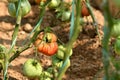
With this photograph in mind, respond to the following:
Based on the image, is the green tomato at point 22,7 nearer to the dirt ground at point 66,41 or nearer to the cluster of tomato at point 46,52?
the cluster of tomato at point 46,52

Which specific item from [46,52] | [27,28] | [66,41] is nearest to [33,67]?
[46,52]

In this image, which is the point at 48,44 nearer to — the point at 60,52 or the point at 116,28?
the point at 60,52

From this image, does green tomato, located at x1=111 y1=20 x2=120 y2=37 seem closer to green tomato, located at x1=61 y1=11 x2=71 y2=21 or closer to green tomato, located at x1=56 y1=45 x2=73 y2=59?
green tomato, located at x1=56 y1=45 x2=73 y2=59

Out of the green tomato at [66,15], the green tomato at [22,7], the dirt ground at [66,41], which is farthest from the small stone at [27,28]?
the green tomato at [22,7]

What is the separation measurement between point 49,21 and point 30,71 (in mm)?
1237

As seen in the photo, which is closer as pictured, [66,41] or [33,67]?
[33,67]

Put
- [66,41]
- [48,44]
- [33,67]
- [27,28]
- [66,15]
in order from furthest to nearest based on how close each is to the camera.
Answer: [27,28] → [66,41] → [66,15] → [33,67] → [48,44]

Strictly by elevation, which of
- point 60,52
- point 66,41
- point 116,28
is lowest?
point 66,41

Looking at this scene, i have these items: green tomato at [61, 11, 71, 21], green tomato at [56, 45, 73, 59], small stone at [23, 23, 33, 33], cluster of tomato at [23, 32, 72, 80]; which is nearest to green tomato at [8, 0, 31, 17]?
cluster of tomato at [23, 32, 72, 80]

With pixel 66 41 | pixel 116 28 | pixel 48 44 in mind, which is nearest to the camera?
pixel 116 28

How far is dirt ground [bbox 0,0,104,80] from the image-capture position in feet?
7.26

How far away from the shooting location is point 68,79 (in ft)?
7.07

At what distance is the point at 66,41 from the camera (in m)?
2.61

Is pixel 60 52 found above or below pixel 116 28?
below
